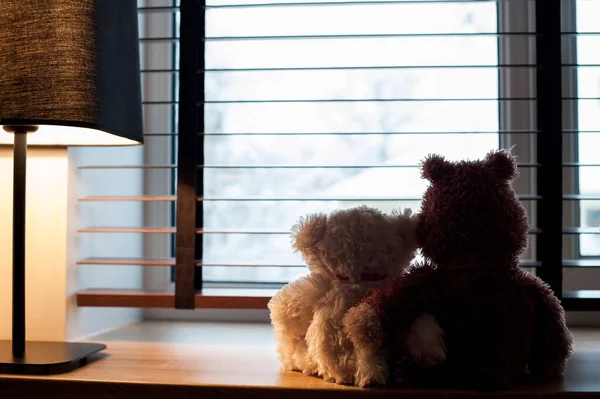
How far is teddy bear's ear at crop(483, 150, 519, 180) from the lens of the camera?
105 centimetres

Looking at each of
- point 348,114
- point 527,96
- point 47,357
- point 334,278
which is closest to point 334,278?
point 334,278

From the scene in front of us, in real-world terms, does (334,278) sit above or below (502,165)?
below

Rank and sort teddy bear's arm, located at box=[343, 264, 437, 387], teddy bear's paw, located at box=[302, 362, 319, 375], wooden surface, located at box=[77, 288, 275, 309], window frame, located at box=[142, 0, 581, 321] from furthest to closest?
window frame, located at box=[142, 0, 581, 321]
wooden surface, located at box=[77, 288, 275, 309]
teddy bear's paw, located at box=[302, 362, 319, 375]
teddy bear's arm, located at box=[343, 264, 437, 387]

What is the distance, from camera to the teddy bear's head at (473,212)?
103 centimetres

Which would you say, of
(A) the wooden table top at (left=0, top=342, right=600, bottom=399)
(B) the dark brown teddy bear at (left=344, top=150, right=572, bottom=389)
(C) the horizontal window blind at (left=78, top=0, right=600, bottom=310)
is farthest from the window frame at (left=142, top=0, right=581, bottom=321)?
(B) the dark brown teddy bear at (left=344, top=150, right=572, bottom=389)

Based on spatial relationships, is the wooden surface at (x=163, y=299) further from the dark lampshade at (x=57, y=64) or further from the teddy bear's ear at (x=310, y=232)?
the dark lampshade at (x=57, y=64)

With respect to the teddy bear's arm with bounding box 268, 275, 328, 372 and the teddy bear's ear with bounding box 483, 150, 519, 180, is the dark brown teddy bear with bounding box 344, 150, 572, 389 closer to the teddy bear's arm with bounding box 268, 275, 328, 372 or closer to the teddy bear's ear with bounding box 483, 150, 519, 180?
the teddy bear's ear with bounding box 483, 150, 519, 180

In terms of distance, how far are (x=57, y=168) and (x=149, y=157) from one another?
0.37m

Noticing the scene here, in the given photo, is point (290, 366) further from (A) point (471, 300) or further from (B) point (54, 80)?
(B) point (54, 80)

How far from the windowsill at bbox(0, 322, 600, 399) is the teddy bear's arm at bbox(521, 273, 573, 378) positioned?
0.03m

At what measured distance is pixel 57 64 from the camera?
3.49 feet

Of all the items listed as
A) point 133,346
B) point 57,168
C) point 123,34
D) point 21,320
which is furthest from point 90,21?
point 133,346

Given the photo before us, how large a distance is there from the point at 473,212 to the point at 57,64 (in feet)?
2.30

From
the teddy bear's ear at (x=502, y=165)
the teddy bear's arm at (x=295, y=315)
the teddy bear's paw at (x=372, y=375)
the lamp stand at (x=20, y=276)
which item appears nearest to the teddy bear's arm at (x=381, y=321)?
the teddy bear's paw at (x=372, y=375)
